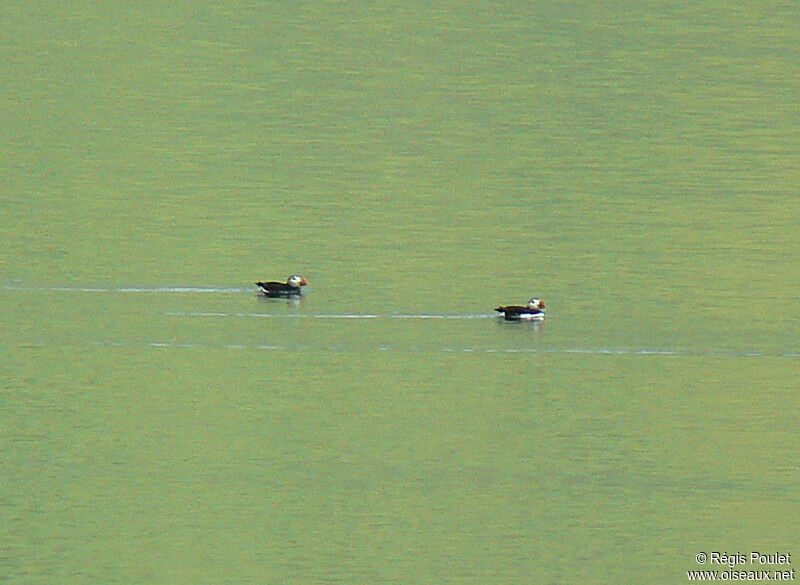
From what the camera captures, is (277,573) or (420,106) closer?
(277,573)

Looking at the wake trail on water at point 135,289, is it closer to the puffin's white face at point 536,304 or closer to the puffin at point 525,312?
the puffin at point 525,312

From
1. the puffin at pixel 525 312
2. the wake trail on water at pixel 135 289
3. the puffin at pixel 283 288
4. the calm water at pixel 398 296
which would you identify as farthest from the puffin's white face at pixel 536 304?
the wake trail on water at pixel 135 289

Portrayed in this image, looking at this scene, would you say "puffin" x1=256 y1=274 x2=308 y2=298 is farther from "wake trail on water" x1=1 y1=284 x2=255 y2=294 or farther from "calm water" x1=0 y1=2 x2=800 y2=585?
"wake trail on water" x1=1 y1=284 x2=255 y2=294

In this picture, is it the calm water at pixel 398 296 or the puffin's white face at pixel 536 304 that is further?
the puffin's white face at pixel 536 304

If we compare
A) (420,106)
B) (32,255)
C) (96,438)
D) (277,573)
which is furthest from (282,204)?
(277,573)

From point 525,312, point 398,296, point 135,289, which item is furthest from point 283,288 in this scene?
point 525,312

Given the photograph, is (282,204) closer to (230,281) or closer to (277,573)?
(230,281)

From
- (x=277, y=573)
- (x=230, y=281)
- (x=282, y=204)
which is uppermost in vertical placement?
(x=282, y=204)
